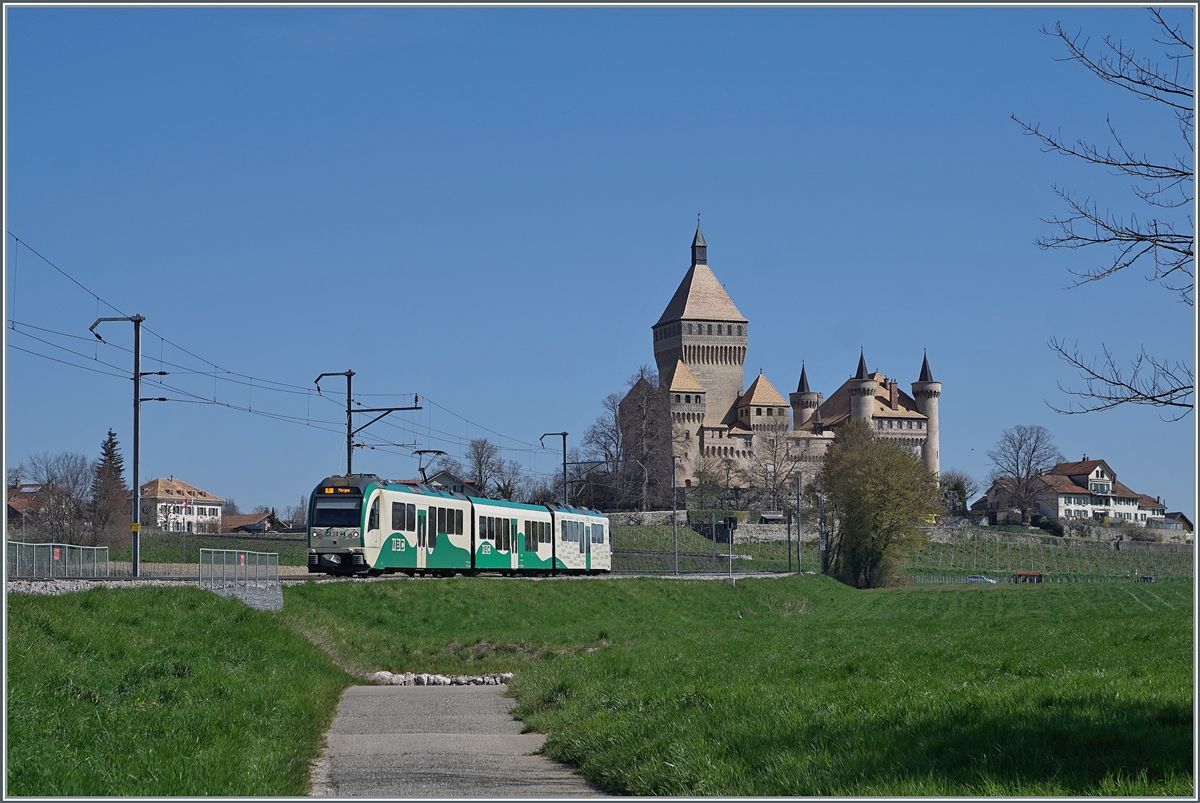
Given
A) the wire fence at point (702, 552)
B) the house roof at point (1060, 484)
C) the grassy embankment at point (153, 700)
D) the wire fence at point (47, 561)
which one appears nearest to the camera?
the grassy embankment at point (153, 700)

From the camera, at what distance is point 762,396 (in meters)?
161

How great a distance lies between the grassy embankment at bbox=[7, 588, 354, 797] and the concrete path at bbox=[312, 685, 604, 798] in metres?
0.33

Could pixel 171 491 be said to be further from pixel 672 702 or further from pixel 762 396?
pixel 672 702

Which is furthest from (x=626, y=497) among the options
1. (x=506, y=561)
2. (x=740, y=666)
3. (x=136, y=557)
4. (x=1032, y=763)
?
(x=1032, y=763)

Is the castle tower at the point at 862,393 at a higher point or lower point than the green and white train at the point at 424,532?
higher

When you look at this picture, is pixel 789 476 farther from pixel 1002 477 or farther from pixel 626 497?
pixel 1002 477

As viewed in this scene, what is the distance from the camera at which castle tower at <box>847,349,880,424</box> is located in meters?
170

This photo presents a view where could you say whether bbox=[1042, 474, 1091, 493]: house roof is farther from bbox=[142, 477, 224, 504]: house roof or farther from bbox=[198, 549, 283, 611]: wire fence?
bbox=[198, 549, 283, 611]: wire fence

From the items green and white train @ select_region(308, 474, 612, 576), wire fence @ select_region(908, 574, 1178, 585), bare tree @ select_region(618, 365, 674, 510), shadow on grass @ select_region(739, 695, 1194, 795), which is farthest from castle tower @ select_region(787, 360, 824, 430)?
shadow on grass @ select_region(739, 695, 1194, 795)

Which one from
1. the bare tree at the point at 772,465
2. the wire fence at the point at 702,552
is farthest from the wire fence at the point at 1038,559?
the bare tree at the point at 772,465

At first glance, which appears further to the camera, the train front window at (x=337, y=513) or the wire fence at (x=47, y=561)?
the train front window at (x=337, y=513)

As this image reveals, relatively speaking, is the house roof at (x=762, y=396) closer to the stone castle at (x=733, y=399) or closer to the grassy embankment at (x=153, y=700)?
the stone castle at (x=733, y=399)

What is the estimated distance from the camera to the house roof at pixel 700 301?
167250 millimetres

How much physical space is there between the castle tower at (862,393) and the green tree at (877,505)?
3694 inches
